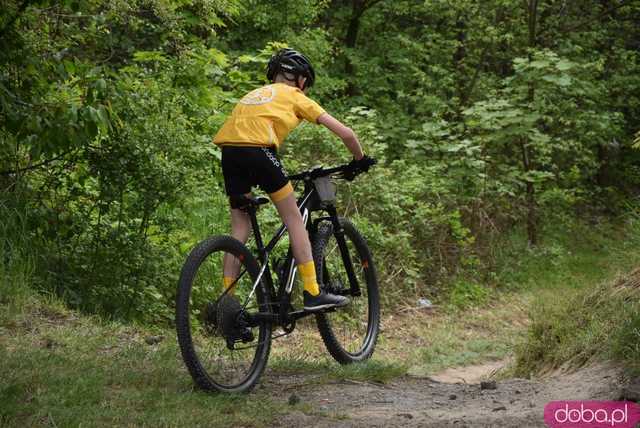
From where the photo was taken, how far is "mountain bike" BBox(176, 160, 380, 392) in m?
4.61

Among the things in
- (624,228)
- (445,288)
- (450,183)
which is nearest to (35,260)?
(445,288)

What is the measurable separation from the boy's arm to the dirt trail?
58.8 inches

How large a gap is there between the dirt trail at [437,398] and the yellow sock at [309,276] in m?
0.57

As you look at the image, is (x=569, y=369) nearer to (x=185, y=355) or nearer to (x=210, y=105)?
(x=185, y=355)

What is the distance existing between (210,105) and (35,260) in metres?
2.47

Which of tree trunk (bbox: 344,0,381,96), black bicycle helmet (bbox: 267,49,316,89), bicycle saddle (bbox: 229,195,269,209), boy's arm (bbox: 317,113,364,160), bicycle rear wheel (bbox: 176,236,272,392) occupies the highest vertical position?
tree trunk (bbox: 344,0,381,96)

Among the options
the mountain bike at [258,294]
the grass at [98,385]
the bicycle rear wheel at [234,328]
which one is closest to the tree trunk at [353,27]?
the mountain bike at [258,294]

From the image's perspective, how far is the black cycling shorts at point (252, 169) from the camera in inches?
198

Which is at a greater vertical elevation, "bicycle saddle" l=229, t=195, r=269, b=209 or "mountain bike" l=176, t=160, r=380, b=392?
"bicycle saddle" l=229, t=195, r=269, b=209

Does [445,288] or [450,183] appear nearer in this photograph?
[445,288]

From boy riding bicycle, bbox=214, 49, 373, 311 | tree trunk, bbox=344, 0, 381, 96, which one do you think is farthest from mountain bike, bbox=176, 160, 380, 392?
tree trunk, bbox=344, 0, 381, 96

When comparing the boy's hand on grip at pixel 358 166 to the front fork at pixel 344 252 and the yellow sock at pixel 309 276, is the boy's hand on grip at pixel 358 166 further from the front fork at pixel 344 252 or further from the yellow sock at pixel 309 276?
the yellow sock at pixel 309 276

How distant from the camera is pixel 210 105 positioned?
27.0ft

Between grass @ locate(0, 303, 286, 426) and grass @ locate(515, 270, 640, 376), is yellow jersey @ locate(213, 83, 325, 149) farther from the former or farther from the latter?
grass @ locate(515, 270, 640, 376)
